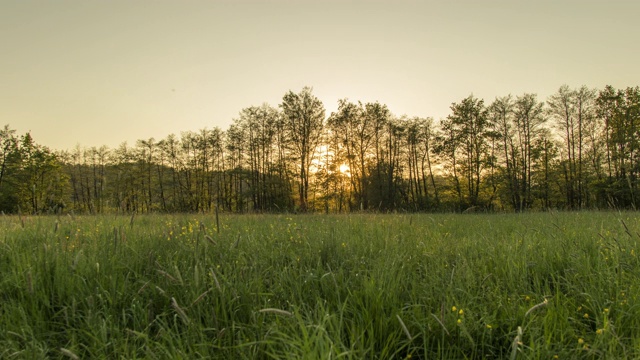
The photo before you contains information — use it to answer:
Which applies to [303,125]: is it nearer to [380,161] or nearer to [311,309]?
[380,161]

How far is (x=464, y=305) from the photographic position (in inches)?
92.8

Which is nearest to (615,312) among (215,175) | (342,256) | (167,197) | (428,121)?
(342,256)

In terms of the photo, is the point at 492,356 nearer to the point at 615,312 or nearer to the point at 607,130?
the point at 615,312

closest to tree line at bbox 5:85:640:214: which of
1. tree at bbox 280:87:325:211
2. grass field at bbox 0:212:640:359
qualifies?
tree at bbox 280:87:325:211

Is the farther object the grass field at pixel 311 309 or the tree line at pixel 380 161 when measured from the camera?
the tree line at pixel 380 161

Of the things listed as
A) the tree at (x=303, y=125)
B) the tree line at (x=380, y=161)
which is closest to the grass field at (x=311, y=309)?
the tree line at (x=380, y=161)

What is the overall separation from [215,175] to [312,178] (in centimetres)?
2124

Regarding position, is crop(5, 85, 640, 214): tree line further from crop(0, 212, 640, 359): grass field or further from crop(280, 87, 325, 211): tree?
crop(0, 212, 640, 359): grass field

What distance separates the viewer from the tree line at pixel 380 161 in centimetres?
4047

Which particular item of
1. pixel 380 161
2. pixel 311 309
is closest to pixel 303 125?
pixel 380 161

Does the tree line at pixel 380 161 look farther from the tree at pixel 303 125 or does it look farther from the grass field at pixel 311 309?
the grass field at pixel 311 309

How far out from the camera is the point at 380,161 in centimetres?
5075

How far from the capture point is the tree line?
4047 cm

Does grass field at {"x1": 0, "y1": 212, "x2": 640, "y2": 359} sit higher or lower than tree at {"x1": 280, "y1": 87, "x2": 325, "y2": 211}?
lower
